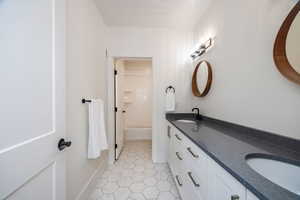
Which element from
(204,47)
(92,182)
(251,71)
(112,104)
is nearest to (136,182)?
(92,182)

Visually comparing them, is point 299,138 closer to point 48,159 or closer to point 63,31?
point 48,159

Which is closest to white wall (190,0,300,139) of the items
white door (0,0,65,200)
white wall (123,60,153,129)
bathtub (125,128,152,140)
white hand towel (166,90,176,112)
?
white hand towel (166,90,176,112)

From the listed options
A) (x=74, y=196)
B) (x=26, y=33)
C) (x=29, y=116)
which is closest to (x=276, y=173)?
(x=29, y=116)

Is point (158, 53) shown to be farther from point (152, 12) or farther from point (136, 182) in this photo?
point (136, 182)

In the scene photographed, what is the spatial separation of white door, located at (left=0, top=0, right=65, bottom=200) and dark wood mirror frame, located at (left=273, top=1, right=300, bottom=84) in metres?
1.47

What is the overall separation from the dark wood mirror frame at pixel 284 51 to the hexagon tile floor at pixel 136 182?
5.44 ft

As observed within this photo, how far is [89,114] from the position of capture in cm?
167

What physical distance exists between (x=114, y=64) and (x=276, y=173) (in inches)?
104

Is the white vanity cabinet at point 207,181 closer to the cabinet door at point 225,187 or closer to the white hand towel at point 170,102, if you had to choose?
the cabinet door at point 225,187

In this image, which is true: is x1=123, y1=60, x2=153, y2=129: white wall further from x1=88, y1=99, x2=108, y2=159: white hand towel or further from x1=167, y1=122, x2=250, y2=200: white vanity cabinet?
x1=167, y1=122, x2=250, y2=200: white vanity cabinet

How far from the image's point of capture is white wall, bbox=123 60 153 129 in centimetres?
471

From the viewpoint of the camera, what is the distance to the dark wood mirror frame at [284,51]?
885mm

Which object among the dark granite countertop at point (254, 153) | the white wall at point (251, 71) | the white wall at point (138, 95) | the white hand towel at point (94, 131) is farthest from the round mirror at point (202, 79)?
the white wall at point (138, 95)

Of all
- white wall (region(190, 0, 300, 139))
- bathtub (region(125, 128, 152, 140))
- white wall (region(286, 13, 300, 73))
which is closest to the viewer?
white wall (region(286, 13, 300, 73))
